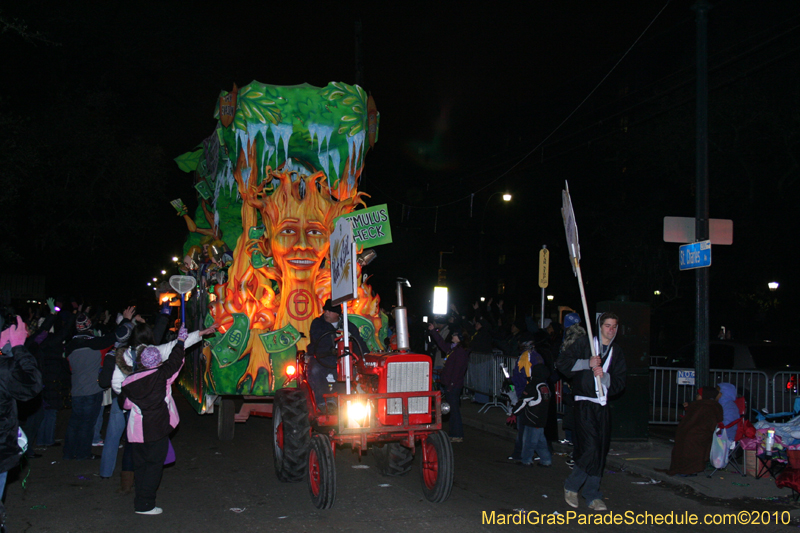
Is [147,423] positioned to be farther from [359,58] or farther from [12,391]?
[359,58]

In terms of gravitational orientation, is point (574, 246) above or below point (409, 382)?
above

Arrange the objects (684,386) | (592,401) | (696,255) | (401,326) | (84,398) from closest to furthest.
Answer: (592,401) → (401,326) → (84,398) → (696,255) → (684,386)

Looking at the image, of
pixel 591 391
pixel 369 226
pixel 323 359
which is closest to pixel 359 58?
pixel 369 226

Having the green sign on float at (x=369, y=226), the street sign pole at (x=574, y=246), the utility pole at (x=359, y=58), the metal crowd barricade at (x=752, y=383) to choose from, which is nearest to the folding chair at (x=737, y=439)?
the metal crowd barricade at (x=752, y=383)

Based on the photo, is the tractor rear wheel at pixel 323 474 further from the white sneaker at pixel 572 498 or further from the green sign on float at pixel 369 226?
the green sign on float at pixel 369 226

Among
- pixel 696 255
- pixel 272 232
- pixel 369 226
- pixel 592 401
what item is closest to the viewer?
pixel 592 401

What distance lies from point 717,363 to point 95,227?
1988 centimetres

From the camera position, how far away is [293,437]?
23.2ft

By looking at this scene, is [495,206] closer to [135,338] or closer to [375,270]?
[375,270]

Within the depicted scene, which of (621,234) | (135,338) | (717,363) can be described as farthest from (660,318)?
(135,338)

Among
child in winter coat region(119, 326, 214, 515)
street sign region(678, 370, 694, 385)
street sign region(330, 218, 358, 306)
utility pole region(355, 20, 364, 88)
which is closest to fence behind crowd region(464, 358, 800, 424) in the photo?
street sign region(678, 370, 694, 385)

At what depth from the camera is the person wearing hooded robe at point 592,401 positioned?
6207 millimetres

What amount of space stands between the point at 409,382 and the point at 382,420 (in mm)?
447

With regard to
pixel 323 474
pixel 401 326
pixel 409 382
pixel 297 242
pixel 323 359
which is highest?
pixel 297 242
